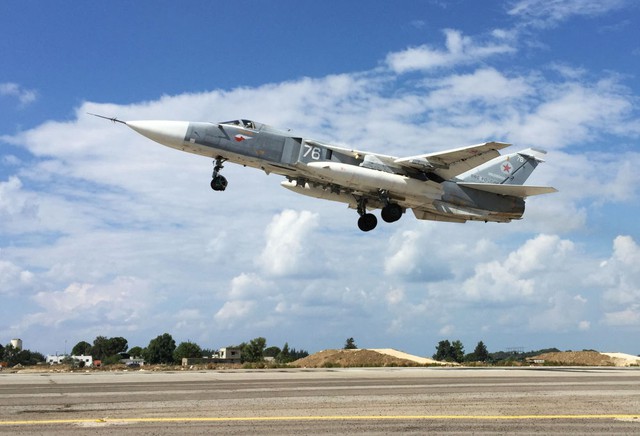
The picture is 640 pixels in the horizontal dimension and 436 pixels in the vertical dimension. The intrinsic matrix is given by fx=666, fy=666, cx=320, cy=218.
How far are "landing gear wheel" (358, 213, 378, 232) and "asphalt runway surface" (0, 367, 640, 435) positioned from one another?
15802 millimetres

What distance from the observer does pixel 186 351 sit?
341ft

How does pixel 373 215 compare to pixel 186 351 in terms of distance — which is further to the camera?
pixel 186 351

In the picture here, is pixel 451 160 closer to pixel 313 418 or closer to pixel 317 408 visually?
pixel 317 408

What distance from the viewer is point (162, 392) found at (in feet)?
54.5

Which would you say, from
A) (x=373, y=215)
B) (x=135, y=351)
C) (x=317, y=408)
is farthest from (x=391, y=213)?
(x=135, y=351)

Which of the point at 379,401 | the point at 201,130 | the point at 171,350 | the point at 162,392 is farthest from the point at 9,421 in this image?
the point at 171,350

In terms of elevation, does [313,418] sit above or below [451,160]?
below

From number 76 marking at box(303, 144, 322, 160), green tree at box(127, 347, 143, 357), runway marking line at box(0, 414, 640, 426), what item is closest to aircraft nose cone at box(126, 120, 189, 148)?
number 76 marking at box(303, 144, 322, 160)

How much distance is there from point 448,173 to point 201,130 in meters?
12.3

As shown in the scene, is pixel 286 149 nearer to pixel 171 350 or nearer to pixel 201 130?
pixel 201 130

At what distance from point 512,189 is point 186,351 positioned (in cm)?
7977

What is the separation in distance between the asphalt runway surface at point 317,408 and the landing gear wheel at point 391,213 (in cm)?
1498

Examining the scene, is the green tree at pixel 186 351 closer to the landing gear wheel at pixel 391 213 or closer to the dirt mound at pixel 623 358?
the dirt mound at pixel 623 358

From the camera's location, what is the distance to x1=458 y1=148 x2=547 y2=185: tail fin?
36312 mm
